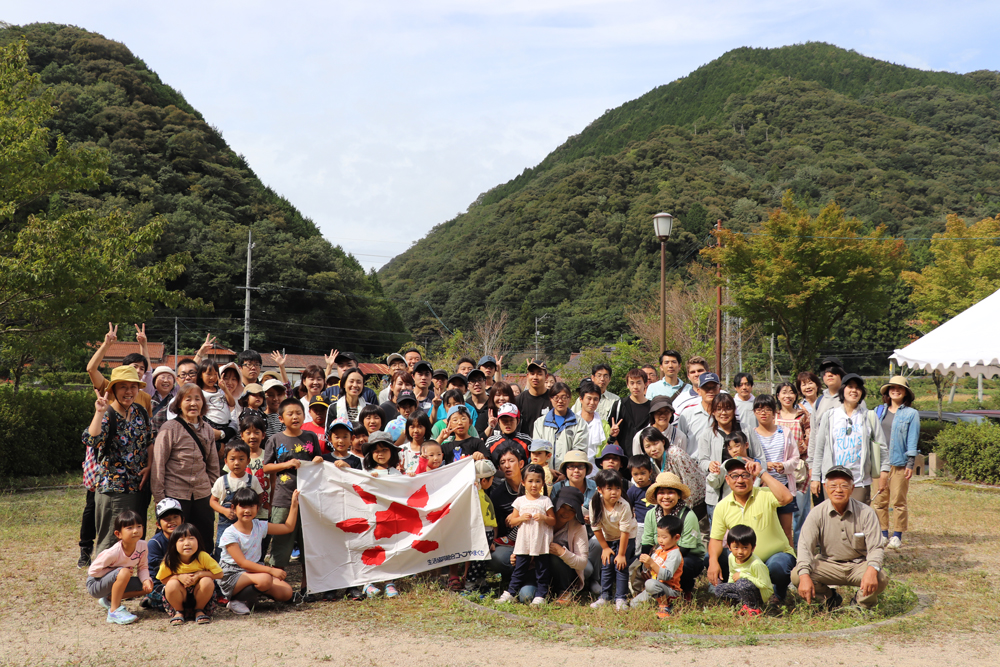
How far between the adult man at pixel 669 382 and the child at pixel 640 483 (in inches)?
65.3

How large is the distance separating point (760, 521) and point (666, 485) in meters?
0.82

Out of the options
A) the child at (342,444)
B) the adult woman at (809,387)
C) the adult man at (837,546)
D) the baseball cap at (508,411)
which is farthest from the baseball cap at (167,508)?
the adult woman at (809,387)

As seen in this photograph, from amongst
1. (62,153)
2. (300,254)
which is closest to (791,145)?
(300,254)

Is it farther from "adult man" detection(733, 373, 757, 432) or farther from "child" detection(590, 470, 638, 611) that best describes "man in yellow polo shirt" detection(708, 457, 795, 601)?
"adult man" detection(733, 373, 757, 432)

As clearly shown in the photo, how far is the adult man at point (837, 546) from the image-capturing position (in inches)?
231

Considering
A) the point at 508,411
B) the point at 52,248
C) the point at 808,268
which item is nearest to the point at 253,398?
the point at 508,411

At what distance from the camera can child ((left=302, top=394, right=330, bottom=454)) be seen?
7.09 meters

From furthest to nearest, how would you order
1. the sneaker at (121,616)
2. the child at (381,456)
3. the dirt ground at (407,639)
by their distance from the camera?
1. the child at (381,456)
2. the sneaker at (121,616)
3. the dirt ground at (407,639)

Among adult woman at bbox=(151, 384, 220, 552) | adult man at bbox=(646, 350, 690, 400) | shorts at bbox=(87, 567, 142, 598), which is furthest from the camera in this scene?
adult man at bbox=(646, 350, 690, 400)

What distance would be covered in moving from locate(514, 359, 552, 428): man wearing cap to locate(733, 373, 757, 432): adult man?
1.98 metres

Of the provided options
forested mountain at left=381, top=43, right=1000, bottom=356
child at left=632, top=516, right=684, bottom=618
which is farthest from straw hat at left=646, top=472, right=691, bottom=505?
forested mountain at left=381, top=43, right=1000, bottom=356

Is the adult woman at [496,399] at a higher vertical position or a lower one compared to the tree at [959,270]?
lower

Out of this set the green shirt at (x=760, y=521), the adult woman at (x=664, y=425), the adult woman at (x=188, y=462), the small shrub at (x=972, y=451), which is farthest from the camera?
the small shrub at (x=972, y=451)

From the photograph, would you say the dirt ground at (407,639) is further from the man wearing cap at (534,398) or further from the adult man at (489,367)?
the adult man at (489,367)
